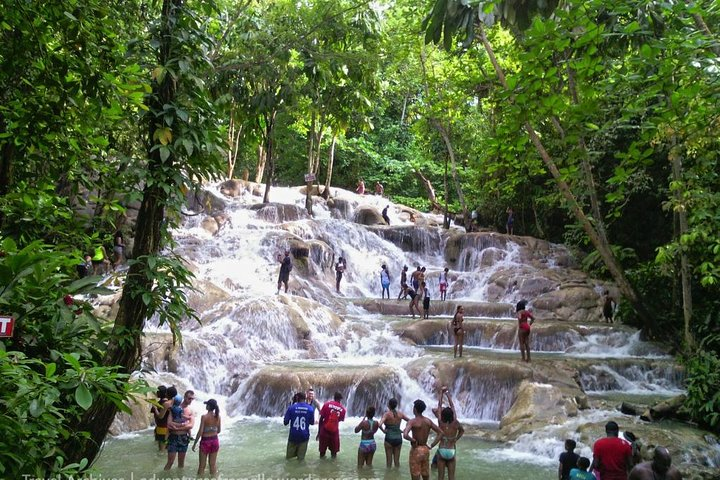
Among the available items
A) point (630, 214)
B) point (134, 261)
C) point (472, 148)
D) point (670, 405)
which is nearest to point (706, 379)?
point (670, 405)

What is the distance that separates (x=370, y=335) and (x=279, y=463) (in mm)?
7499

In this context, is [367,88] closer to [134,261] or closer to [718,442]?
[134,261]

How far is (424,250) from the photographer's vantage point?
25.8 metres

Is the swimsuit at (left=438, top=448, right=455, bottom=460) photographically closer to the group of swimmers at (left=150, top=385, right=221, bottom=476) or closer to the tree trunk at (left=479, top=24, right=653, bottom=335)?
the group of swimmers at (left=150, top=385, right=221, bottom=476)

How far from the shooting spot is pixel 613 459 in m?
6.45

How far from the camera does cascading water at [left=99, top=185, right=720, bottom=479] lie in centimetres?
1159

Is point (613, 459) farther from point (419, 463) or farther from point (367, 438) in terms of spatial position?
point (367, 438)

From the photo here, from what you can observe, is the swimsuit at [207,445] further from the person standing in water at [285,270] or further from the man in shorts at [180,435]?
the person standing in water at [285,270]

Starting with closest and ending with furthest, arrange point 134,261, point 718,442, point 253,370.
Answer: point 134,261 < point 718,442 < point 253,370

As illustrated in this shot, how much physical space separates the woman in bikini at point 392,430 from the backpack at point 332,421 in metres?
0.70

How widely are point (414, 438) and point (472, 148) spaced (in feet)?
74.1

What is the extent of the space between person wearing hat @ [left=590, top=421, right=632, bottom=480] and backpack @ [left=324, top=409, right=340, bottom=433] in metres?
3.63

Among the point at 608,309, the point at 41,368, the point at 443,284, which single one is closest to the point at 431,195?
the point at 443,284

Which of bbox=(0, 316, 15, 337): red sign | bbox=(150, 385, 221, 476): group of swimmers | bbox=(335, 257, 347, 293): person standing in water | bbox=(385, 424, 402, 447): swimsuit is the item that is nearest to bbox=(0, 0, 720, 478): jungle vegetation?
bbox=(0, 316, 15, 337): red sign
